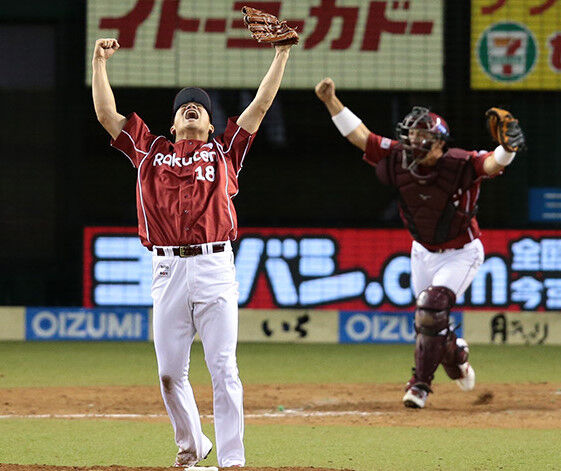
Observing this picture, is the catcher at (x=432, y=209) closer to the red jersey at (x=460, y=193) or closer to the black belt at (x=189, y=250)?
the red jersey at (x=460, y=193)

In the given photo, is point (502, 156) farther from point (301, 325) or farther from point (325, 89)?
point (301, 325)

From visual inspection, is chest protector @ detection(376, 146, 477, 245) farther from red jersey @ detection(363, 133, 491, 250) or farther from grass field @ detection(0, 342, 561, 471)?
grass field @ detection(0, 342, 561, 471)

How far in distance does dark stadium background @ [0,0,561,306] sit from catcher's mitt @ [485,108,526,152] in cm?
463

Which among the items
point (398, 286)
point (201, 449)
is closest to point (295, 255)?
point (398, 286)

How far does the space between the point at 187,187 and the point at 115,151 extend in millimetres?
7065

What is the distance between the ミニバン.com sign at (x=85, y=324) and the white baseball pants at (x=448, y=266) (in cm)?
416

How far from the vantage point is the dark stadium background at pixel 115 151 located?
43.0 feet

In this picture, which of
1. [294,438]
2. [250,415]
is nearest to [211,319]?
[294,438]

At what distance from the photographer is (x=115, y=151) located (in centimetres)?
1310

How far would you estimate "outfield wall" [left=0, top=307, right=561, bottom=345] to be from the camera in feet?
42.1

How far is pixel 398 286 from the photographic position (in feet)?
41.6

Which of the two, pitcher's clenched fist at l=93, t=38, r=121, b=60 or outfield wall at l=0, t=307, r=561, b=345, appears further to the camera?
outfield wall at l=0, t=307, r=561, b=345

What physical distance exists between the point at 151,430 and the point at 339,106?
2.56 metres

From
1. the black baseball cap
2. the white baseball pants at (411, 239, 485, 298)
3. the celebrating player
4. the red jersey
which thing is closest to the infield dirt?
the white baseball pants at (411, 239, 485, 298)
